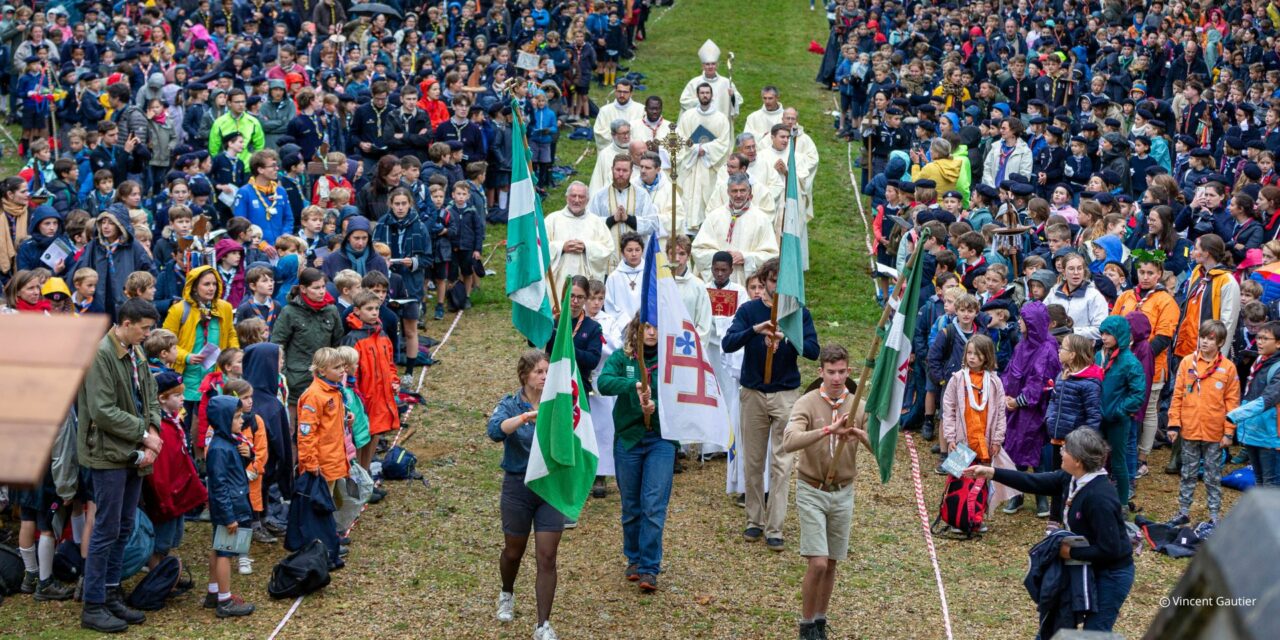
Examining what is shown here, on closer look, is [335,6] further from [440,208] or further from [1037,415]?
[1037,415]

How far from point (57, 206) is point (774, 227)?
748 cm

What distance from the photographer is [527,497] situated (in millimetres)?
9008

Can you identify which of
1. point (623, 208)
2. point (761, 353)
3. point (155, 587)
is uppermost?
point (761, 353)

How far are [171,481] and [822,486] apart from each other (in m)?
4.26

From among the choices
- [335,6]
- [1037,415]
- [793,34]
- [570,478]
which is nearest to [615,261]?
[1037,415]

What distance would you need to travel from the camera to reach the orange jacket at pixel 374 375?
11445mm

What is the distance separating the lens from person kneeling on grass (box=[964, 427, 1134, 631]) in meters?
7.64

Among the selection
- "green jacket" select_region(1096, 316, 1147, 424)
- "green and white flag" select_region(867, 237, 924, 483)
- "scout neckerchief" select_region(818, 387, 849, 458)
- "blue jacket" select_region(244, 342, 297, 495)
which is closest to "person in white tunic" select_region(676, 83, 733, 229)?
"green jacket" select_region(1096, 316, 1147, 424)

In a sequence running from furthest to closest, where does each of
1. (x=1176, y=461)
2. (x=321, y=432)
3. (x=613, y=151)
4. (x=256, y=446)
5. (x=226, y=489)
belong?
(x=613, y=151)
(x=1176, y=461)
(x=321, y=432)
(x=256, y=446)
(x=226, y=489)

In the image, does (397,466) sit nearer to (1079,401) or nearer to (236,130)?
(1079,401)

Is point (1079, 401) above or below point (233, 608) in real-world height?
above

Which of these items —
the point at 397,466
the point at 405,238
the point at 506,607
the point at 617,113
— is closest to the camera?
the point at 506,607

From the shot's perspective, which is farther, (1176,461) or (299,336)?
(1176,461)

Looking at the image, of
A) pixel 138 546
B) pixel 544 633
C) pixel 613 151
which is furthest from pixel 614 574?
pixel 613 151
